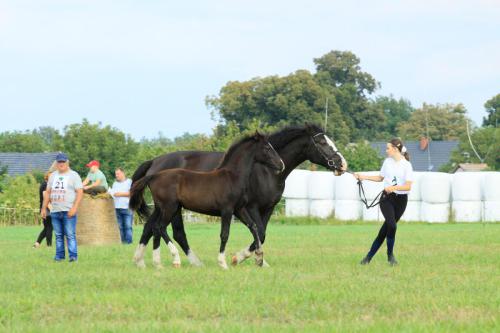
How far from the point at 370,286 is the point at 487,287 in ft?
4.56

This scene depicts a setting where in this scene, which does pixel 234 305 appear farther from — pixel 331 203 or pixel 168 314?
pixel 331 203

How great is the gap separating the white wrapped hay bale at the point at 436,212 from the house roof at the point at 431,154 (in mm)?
78538

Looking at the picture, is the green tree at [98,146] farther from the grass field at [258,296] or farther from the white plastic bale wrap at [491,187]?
the grass field at [258,296]

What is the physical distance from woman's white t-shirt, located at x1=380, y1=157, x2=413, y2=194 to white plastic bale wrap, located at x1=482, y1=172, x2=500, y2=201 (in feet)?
84.8

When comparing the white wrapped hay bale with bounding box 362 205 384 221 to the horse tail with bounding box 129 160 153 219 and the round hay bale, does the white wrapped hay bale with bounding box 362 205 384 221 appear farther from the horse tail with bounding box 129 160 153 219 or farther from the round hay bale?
the horse tail with bounding box 129 160 153 219

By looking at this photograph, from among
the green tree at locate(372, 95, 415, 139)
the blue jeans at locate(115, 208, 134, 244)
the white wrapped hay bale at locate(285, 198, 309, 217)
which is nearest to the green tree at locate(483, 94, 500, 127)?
the green tree at locate(372, 95, 415, 139)

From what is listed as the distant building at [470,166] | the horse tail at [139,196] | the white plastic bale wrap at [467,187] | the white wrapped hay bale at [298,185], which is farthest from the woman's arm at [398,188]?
the distant building at [470,166]

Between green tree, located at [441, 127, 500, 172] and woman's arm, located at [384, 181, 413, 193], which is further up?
green tree, located at [441, 127, 500, 172]

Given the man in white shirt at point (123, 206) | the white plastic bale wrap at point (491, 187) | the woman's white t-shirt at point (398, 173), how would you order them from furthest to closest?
the white plastic bale wrap at point (491, 187), the man in white shirt at point (123, 206), the woman's white t-shirt at point (398, 173)

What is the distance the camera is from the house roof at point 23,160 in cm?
11288

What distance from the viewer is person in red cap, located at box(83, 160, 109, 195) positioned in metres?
23.3

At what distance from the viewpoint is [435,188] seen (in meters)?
42.5

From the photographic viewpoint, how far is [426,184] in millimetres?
42906

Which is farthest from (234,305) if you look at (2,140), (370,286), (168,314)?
(2,140)
